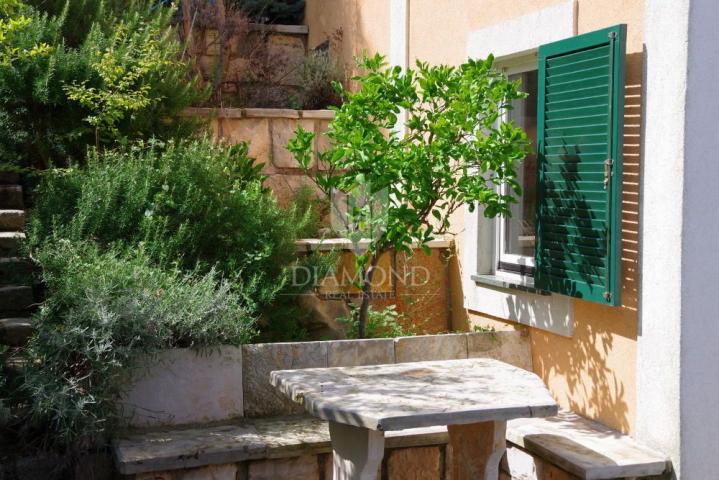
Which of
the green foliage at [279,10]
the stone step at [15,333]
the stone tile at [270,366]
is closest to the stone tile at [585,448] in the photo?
the stone tile at [270,366]

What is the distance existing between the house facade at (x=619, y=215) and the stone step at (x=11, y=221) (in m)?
3.14

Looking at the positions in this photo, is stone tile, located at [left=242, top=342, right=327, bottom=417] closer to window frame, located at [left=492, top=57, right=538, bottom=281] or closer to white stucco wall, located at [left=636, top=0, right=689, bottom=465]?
window frame, located at [left=492, top=57, right=538, bottom=281]

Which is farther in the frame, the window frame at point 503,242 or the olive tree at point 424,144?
the window frame at point 503,242

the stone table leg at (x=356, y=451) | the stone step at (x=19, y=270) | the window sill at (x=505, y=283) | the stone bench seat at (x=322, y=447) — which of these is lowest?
the stone bench seat at (x=322, y=447)

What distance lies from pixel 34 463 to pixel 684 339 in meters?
3.06

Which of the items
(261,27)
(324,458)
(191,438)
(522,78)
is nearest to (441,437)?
(324,458)

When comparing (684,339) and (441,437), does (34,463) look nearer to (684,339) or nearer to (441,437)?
(441,437)

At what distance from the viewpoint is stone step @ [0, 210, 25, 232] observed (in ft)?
19.4

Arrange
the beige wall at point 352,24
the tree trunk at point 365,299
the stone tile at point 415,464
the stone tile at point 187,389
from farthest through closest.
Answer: the beige wall at point 352,24 → the tree trunk at point 365,299 → the stone tile at point 415,464 → the stone tile at point 187,389

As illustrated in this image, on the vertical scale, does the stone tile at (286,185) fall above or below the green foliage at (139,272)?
above

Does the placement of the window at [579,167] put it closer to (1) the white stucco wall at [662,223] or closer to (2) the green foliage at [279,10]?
(1) the white stucco wall at [662,223]

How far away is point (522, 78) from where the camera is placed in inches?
212

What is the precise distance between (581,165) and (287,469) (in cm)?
217

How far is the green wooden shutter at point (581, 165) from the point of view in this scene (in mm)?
4262
